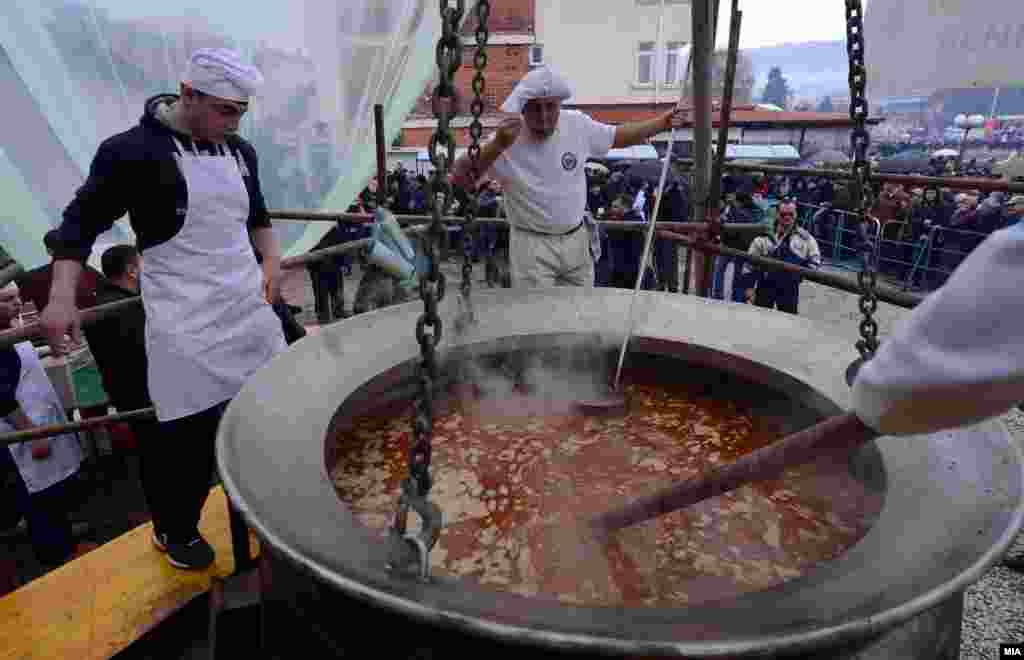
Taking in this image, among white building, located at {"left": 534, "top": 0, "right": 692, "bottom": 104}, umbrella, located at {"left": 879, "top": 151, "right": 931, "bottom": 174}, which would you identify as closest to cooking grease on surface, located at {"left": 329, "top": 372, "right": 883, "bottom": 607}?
umbrella, located at {"left": 879, "top": 151, "right": 931, "bottom": 174}

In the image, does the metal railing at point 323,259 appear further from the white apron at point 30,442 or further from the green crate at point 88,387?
the green crate at point 88,387

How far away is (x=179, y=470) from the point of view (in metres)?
2.26

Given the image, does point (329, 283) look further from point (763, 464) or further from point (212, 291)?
point (763, 464)

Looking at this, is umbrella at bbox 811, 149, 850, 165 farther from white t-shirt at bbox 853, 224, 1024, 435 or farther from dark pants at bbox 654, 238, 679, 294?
white t-shirt at bbox 853, 224, 1024, 435

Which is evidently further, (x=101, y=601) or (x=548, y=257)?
(x=548, y=257)

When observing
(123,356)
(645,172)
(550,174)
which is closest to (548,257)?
(550,174)

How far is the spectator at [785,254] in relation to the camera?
6.79 metres

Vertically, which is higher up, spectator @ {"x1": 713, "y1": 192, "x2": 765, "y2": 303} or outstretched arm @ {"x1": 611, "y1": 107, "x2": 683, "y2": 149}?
outstretched arm @ {"x1": 611, "y1": 107, "x2": 683, "y2": 149}

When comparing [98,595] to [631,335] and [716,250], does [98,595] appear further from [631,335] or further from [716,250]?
[716,250]

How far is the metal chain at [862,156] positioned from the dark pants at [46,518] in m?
3.81

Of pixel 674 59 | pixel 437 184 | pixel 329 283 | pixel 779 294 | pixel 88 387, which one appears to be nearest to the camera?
pixel 437 184

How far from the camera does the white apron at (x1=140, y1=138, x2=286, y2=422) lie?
209 cm

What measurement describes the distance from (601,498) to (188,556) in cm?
150

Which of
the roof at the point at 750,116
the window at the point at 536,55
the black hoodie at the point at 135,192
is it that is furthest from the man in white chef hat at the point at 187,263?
the window at the point at 536,55
